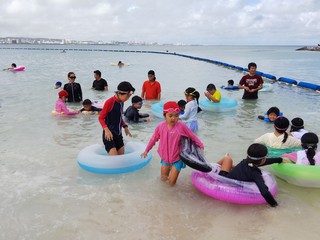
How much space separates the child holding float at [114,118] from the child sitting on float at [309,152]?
8.40 feet

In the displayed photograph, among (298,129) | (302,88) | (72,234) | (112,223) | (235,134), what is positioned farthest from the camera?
(302,88)

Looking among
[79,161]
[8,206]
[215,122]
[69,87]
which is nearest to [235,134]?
[215,122]

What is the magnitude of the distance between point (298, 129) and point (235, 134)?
4.87 feet

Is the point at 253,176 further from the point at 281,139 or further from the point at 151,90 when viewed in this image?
the point at 151,90

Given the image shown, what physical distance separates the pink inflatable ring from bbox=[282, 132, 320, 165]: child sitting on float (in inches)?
27.0

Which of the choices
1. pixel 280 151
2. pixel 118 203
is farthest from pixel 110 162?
pixel 280 151

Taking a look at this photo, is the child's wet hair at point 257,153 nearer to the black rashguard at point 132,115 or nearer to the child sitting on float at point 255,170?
the child sitting on float at point 255,170

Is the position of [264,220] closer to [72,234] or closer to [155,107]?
[72,234]

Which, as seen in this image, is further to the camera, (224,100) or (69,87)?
(69,87)

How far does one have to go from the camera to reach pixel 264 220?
11.6 feet

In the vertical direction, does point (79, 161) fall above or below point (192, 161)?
below

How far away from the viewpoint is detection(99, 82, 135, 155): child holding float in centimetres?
437

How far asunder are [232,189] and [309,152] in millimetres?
1379

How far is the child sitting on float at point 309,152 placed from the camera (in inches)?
165
